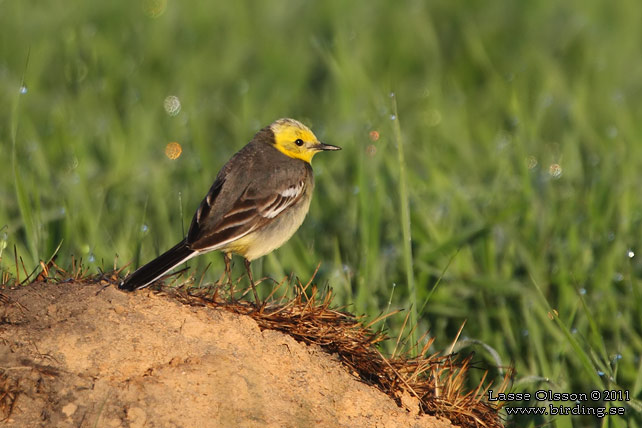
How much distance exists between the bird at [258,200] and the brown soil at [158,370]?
714mm

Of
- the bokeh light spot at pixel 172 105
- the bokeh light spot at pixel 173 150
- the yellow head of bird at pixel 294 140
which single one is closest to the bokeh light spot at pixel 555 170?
the yellow head of bird at pixel 294 140

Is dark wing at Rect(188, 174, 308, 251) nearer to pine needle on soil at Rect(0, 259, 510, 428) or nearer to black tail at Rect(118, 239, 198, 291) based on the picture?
black tail at Rect(118, 239, 198, 291)

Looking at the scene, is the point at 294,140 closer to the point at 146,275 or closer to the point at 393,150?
the point at 393,150

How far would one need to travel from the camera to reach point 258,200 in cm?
479

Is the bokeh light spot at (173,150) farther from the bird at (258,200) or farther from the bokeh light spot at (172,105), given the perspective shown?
the bird at (258,200)

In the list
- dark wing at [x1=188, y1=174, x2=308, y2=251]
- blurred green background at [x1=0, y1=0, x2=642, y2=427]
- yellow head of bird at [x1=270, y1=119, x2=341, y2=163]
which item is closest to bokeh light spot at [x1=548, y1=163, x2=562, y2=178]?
blurred green background at [x1=0, y1=0, x2=642, y2=427]

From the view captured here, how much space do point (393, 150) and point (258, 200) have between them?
2.34m

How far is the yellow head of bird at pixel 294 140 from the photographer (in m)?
5.34

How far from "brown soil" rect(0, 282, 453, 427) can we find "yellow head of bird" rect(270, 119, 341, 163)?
201 centimetres

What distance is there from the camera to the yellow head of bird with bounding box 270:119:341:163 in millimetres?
5336

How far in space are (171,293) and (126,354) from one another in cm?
44

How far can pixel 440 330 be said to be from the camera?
5.54m

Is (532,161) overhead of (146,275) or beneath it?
overhead

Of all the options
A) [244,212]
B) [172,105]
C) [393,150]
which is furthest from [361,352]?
[172,105]
